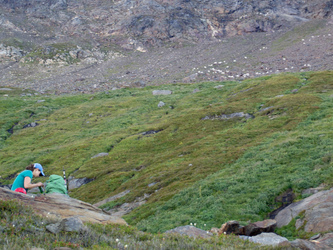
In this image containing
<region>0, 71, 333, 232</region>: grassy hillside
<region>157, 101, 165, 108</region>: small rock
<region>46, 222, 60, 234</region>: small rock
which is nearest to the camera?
<region>46, 222, 60, 234</region>: small rock

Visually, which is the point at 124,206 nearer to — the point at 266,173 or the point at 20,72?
the point at 266,173

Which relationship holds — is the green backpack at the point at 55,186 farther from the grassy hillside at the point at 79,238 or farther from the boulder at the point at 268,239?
the boulder at the point at 268,239

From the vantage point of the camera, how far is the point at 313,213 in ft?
39.6

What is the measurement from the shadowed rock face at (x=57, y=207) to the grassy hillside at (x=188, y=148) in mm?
4213

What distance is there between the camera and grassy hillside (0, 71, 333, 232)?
1697 cm

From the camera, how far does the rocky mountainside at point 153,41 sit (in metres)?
98.5

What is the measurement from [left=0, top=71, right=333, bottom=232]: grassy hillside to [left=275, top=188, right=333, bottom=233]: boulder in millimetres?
1248

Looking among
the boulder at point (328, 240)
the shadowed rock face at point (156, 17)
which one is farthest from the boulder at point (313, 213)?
the shadowed rock face at point (156, 17)

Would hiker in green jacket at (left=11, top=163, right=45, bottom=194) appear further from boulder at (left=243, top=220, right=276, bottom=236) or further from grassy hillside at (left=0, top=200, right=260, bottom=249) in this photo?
boulder at (left=243, top=220, right=276, bottom=236)

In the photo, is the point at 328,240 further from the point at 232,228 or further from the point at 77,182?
the point at 77,182

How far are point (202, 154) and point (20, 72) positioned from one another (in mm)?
108226

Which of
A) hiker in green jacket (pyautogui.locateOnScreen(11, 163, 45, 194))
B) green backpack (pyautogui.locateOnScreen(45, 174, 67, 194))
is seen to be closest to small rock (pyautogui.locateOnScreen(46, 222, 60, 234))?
hiker in green jacket (pyautogui.locateOnScreen(11, 163, 45, 194))

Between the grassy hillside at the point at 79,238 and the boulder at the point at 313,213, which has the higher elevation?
the grassy hillside at the point at 79,238

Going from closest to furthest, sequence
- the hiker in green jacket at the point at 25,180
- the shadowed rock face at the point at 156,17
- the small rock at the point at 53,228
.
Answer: the small rock at the point at 53,228 < the hiker in green jacket at the point at 25,180 < the shadowed rock face at the point at 156,17
